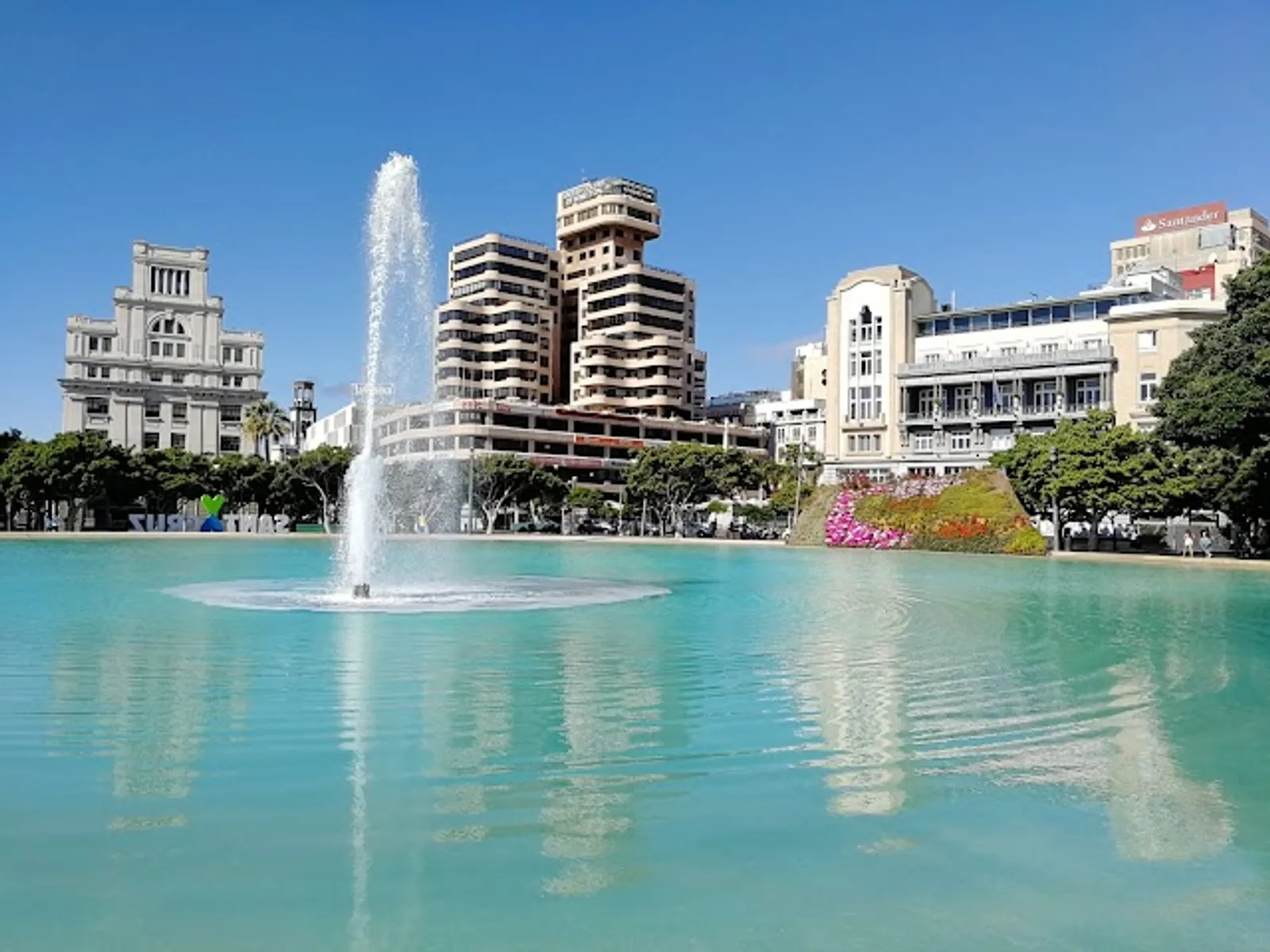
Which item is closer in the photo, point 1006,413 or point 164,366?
point 1006,413

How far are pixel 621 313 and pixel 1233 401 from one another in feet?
328

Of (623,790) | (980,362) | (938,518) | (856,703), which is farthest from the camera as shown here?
(980,362)

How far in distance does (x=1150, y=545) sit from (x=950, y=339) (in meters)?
32.9

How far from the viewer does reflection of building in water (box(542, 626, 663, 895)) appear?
6805mm

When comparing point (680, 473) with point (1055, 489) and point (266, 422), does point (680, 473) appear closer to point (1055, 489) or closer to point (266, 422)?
point (1055, 489)

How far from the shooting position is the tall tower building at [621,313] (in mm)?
134250

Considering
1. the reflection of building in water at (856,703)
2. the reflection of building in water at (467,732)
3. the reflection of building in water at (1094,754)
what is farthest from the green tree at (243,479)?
the reflection of building in water at (1094,754)

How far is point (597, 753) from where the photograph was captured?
31.2ft

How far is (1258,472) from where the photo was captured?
43.3 meters

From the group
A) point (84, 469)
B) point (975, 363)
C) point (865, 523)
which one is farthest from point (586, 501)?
point (84, 469)

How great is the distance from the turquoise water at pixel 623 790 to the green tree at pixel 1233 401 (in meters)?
27.5

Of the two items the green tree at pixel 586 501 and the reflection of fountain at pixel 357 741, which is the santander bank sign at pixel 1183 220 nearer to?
the green tree at pixel 586 501

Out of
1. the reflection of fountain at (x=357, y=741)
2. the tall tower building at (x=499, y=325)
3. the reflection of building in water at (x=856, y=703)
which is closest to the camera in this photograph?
the reflection of fountain at (x=357, y=741)

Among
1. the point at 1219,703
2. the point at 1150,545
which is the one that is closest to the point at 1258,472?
the point at 1150,545
